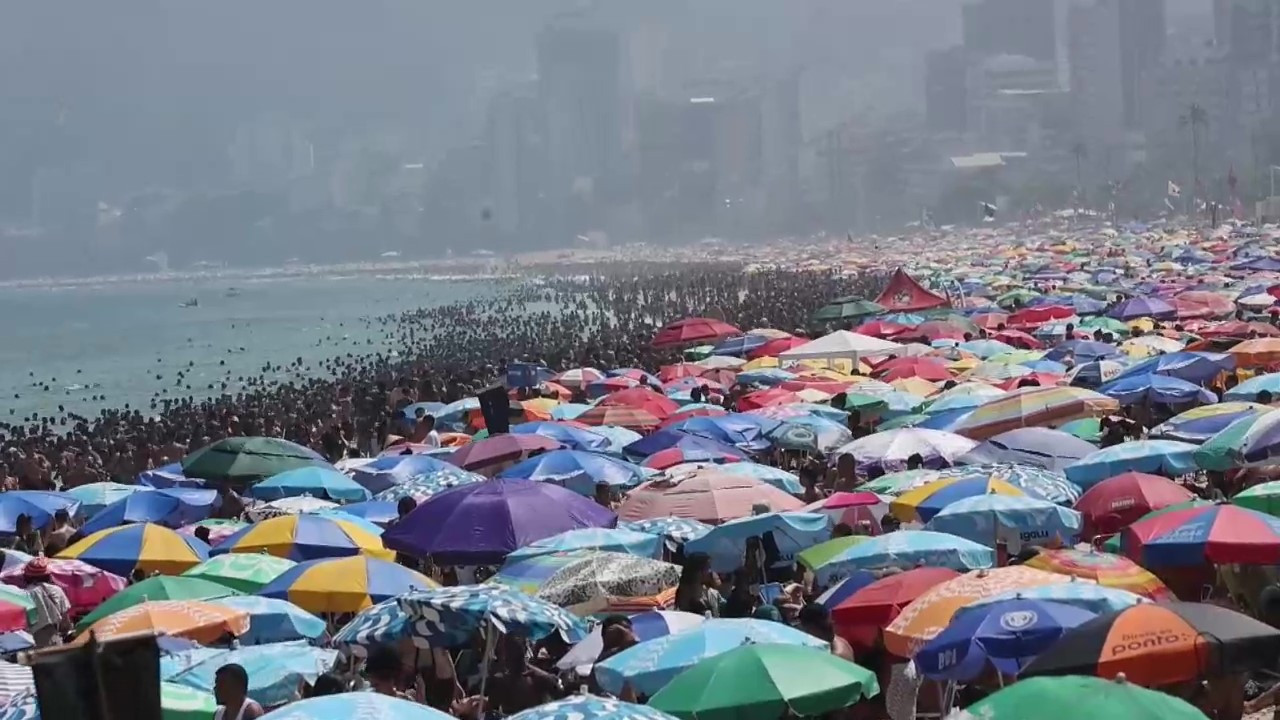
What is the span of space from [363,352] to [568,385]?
51039 millimetres

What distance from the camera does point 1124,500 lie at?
12305 mm

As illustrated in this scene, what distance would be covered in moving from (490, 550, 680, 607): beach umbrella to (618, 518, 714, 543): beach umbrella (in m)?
1.59

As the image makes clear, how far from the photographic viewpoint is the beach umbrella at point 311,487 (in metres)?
16.6

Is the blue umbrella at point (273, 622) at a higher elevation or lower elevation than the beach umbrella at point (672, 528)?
higher

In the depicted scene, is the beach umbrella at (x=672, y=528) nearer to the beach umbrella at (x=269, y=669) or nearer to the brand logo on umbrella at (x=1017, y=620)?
the beach umbrella at (x=269, y=669)

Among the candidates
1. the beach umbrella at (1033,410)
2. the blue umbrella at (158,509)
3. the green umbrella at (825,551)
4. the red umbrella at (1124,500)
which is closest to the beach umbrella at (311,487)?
the blue umbrella at (158,509)

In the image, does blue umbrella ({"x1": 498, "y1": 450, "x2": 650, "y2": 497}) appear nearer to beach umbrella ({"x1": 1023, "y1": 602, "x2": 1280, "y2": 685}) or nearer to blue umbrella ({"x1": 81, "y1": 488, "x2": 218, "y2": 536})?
blue umbrella ({"x1": 81, "y1": 488, "x2": 218, "y2": 536})

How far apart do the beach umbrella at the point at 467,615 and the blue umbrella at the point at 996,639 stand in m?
1.91

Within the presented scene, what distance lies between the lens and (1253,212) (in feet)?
395

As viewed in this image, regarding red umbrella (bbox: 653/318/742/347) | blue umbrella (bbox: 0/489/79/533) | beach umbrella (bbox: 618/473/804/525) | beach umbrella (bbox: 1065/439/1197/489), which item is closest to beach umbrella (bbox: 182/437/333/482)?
blue umbrella (bbox: 0/489/79/533)

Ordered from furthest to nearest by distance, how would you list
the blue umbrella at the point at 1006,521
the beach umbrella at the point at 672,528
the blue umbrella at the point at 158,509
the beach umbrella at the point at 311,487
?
the beach umbrella at the point at 311,487 → the blue umbrella at the point at 158,509 → the beach umbrella at the point at 672,528 → the blue umbrella at the point at 1006,521

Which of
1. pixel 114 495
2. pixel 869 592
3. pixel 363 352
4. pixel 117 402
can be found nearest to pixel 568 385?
pixel 114 495

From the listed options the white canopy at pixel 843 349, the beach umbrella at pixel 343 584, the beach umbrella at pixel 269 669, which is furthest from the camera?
the white canopy at pixel 843 349

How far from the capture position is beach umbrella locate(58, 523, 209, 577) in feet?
42.0
